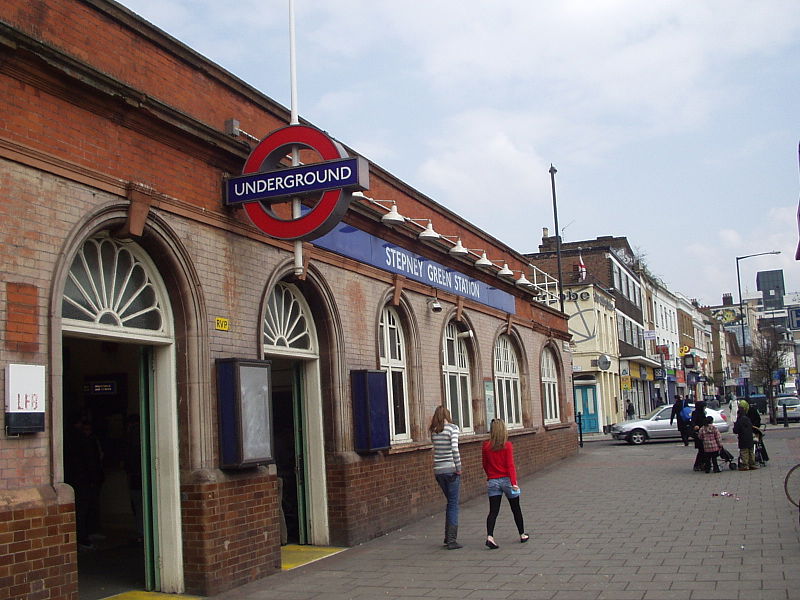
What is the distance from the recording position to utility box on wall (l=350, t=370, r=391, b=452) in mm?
12141

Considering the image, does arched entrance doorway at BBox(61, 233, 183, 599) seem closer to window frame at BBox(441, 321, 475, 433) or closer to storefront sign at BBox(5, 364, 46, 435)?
storefront sign at BBox(5, 364, 46, 435)

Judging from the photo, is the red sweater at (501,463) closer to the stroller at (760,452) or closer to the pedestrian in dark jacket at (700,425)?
the pedestrian in dark jacket at (700,425)

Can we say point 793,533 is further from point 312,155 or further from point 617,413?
point 617,413

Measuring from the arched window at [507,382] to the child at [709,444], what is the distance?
428cm

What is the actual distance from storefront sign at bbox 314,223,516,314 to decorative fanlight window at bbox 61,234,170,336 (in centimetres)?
305

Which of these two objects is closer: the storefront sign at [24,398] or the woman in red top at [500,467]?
the storefront sign at [24,398]

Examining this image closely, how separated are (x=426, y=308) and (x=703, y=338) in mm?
71094

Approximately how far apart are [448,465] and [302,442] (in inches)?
87.6

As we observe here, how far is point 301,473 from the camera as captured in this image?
1187 cm

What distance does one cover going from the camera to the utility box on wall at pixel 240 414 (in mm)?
9148

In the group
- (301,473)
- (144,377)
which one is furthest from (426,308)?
(144,377)

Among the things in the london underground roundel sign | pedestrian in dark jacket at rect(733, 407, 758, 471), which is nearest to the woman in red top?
the london underground roundel sign

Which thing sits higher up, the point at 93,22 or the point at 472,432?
the point at 93,22

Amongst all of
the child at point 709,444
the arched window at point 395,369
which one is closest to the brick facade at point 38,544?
the arched window at point 395,369
